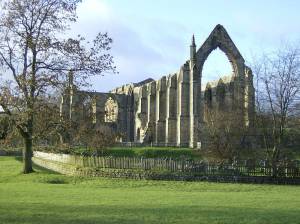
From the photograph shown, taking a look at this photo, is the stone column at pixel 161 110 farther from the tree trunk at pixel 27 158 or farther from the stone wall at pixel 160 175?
the stone wall at pixel 160 175

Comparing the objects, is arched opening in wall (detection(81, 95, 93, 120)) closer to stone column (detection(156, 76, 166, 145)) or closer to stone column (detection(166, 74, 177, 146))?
stone column (detection(166, 74, 177, 146))

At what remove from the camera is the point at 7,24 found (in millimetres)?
29766

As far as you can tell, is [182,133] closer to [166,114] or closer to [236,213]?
[166,114]

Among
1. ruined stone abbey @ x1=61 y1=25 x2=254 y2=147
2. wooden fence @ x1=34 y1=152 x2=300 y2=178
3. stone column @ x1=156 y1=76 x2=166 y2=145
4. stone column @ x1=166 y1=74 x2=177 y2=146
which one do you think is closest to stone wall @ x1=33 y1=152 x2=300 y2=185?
wooden fence @ x1=34 y1=152 x2=300 y2=178

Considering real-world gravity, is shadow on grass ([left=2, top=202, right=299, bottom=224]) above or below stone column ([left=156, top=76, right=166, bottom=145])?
below

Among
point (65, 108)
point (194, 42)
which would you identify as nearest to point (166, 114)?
point (194, 42)

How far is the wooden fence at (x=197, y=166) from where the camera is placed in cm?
2689

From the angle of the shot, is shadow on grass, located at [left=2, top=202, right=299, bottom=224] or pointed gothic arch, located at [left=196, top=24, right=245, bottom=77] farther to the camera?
pointed gothic arch, located at [left=196, top=24, right=245, bottom=77]

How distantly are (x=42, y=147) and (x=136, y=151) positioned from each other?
17.8 meters

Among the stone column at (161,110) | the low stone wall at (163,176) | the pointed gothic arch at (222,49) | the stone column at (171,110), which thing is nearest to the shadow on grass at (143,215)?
the low stone wall at (163,176)

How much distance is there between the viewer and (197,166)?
2691 cm

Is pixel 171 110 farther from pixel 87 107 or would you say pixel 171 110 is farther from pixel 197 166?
pixel 197 166

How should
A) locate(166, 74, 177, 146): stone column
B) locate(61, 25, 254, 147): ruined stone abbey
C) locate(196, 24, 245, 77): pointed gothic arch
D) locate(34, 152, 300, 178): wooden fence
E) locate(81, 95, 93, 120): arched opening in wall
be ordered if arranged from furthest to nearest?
1. locate(166, 74, 177, 146): stone column
2. locate(196, 24, 245, 77): pointed gothic arch
3. locate(61, 25, 254, 147): ruined stone abbey
4. locate(81, 95, 93, 120): arched opening in wall
5. locate(34, 152, 300, 178): wooden fence

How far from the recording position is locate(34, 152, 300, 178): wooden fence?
88.2 ft
